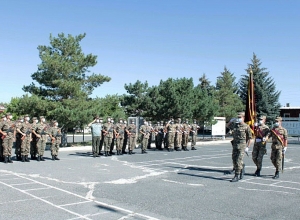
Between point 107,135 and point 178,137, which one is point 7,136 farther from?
point 178,137

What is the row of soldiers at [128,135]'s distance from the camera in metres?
16.2

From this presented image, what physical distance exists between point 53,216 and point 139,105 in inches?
857

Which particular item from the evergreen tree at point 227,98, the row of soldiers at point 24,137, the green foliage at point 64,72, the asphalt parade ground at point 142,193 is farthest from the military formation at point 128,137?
the evergreen tree at point 227,98

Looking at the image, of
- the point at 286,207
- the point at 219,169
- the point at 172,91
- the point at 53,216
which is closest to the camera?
the point at 53,216

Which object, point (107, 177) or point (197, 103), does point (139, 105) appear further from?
point (107, 177)

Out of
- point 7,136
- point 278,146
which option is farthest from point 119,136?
point 278,146

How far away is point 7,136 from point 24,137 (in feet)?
2.16

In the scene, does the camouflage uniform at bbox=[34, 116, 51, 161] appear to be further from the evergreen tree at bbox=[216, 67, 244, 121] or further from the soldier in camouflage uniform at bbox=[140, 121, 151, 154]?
the evergreen tree at bbox=[216, 67, 244, 121]

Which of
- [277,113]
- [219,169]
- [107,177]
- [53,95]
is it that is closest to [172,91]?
[53,95]

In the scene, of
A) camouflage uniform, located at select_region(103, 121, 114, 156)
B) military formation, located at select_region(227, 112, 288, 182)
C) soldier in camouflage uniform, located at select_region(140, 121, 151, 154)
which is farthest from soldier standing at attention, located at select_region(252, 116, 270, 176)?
soldier in camouflage uniform, located at select_region(140, 121, 151, 154)

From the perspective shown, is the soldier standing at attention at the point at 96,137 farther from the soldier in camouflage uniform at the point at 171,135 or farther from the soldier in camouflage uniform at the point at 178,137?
the soldier in camouflage uniform at the point at 178,137

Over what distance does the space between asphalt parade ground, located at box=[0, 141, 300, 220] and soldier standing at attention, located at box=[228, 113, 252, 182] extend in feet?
1.11

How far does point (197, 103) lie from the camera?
26.8 meters

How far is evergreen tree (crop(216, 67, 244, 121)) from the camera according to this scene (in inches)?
1442
